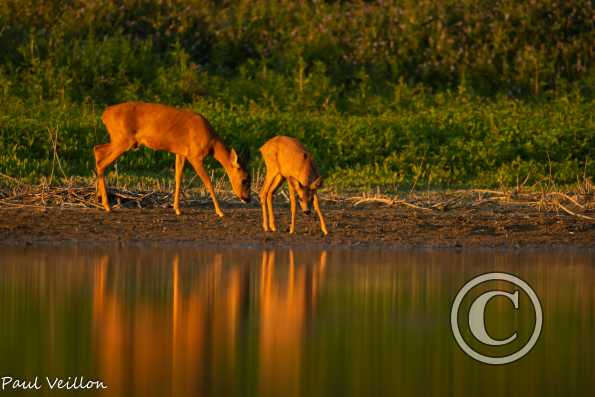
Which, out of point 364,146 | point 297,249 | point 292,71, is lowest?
point 297,249

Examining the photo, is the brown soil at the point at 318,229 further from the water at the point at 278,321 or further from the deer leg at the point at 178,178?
the water at the point at 278,321

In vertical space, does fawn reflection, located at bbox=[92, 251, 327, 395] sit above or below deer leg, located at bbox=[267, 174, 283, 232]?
below

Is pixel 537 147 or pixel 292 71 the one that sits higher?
pixel 292 71

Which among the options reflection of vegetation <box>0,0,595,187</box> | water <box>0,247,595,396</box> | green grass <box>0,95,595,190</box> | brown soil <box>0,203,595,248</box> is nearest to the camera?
water <box>0,247,595,396</box>

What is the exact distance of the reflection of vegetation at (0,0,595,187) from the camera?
60.1ft

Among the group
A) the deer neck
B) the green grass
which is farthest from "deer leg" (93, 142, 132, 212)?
the green grass

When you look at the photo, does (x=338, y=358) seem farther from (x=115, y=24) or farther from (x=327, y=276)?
(x=115, y=24)

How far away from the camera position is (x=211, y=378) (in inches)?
313

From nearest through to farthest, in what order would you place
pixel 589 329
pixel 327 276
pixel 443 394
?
pixel 443 394
pixel 589 329
pixel 327 276

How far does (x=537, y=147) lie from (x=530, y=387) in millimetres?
10890

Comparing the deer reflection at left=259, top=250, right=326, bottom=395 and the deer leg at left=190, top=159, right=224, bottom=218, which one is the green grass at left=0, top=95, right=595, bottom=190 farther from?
the deer reflection at left=259, top=250, right=326, bottom=395

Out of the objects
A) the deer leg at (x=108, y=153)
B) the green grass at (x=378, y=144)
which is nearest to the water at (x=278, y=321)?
the deer leg at (x=108, y=153)

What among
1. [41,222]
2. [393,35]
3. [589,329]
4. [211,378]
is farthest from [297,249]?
[393,35]

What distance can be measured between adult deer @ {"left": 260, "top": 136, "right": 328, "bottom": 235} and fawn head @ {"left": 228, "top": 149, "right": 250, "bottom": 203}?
115 cm
